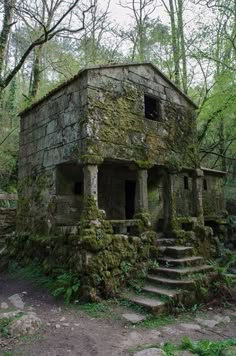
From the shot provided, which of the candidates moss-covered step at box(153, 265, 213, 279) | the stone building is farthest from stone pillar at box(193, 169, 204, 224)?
moss-covered step at box(153, 265, 213, 279)

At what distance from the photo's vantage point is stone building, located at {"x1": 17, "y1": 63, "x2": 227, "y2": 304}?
22.7 ft

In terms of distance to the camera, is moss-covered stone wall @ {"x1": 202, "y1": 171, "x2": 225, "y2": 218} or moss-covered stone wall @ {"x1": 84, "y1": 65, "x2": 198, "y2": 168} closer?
moss-covered stone wall @ {"x1": 84, "y1": 65, "x2": 198, "y2": 168}

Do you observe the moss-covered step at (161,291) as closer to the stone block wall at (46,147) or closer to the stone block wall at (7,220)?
the stone block wall at (46,147)

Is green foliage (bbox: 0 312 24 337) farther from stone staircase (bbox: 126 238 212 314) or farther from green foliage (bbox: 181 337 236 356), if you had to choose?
green foliage (bbox: 181 337 236 356)

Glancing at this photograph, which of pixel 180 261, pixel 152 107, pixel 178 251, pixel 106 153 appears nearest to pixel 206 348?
pixel 180 261

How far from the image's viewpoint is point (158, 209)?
403 inches

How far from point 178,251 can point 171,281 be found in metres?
1.17

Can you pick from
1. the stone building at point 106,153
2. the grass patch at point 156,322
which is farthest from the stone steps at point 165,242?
the grass patch at point 156,322

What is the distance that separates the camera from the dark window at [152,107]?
8.84 metres

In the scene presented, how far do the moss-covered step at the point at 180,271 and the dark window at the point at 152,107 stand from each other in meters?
4.33

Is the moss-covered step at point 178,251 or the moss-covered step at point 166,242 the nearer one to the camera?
the moss-covered step at point 178,251

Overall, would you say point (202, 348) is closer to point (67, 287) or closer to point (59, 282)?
point (67, 287)

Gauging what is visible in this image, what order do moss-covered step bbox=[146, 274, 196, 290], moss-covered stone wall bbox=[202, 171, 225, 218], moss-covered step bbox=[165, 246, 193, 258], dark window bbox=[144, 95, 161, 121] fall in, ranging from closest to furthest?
moss-covered step bbox=[146, 274, 196, 290] < moss-covered step bbox=[165, 246, 193, 258] < dark window bbox=[144, 95, 161, 121] < moss-covered stone wall bbox=[202, 171, 225, 218]

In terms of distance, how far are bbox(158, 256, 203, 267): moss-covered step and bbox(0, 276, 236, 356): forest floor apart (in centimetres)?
110
